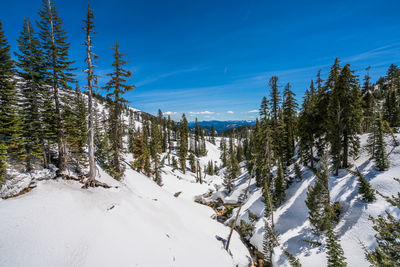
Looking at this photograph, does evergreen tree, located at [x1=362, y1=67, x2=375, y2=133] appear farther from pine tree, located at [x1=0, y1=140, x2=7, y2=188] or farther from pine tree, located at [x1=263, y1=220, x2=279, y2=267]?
pine tree, located at [x1=0, y1=140, x2=7, y2=188]

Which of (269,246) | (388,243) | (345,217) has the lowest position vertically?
(269,246)

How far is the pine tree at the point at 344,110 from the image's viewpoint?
17578 mm

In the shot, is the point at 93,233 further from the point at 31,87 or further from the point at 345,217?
the point at 345,217

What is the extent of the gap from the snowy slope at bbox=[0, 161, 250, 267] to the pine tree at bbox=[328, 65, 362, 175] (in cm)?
1722

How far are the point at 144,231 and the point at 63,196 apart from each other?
19.7 ft

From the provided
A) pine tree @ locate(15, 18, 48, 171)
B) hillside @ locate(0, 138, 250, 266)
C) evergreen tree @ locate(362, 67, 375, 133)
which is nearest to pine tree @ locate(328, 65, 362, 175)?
evergreen tree @ locate(362, 67, 375, 133)

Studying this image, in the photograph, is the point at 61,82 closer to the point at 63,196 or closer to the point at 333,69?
the point at 63,196

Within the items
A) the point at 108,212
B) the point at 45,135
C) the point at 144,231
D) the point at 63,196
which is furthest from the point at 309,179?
the point at 45,135

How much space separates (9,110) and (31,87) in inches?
95.7

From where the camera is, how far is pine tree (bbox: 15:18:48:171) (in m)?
13.2

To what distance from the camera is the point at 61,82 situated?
45.7 feet

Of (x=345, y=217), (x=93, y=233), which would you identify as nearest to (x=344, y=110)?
(x=345, y=217)

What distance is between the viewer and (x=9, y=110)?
12.6 metres

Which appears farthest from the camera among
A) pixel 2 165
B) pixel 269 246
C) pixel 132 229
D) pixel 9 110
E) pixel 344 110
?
pixel 344 110
